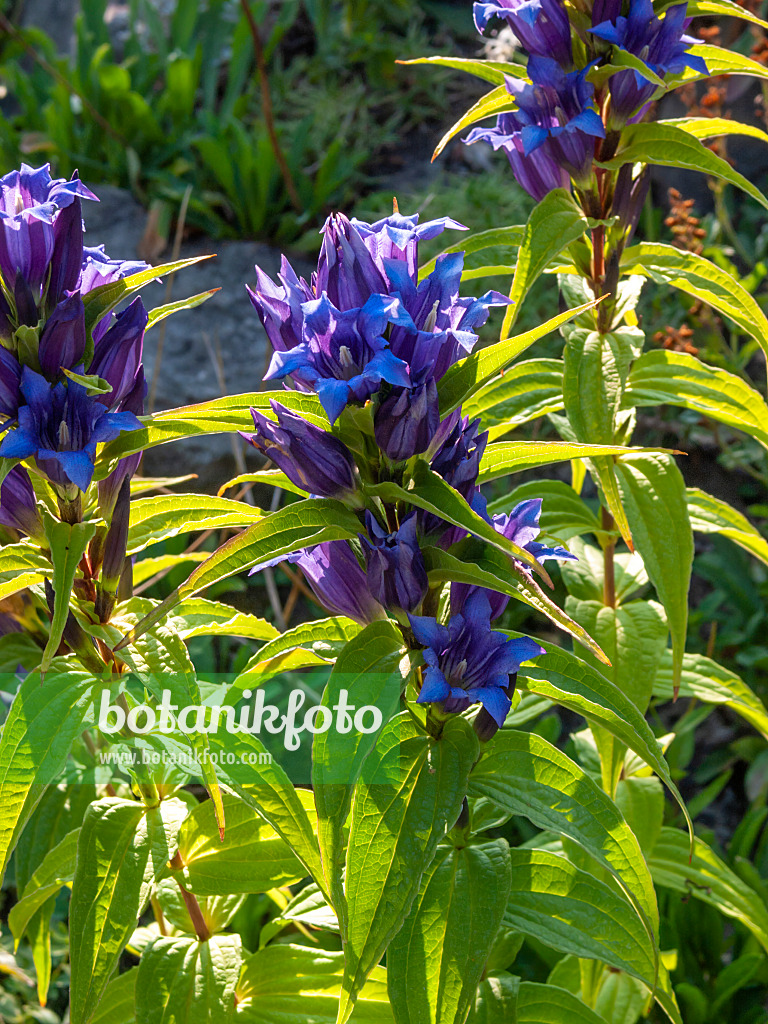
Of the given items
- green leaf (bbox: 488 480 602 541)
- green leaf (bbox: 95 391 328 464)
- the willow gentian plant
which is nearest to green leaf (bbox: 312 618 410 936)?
the willow gentian plant

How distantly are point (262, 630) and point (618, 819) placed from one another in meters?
0.50

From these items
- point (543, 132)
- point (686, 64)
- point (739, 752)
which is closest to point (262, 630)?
point (543, 132)

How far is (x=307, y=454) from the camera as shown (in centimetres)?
96

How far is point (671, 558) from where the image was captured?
4.55 feet

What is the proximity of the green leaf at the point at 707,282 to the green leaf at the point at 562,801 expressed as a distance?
64 cm

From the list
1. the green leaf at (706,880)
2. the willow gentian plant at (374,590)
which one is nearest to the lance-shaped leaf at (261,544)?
the willow gentian plant at (374,590)

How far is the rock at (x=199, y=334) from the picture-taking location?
12.0 ft

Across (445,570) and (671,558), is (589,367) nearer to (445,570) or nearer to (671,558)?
(671,558)

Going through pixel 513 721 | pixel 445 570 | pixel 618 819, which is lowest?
pixel 513 721

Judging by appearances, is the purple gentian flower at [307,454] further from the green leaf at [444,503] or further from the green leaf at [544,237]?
the green leaf at [544,237]

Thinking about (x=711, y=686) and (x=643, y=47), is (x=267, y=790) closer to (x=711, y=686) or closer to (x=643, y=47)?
(x=711, y=686)

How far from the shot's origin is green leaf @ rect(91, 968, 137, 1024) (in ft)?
4.79

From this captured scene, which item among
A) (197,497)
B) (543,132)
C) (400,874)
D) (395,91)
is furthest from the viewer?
(395,91)

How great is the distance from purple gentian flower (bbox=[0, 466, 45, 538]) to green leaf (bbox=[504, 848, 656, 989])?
2.55 ft
